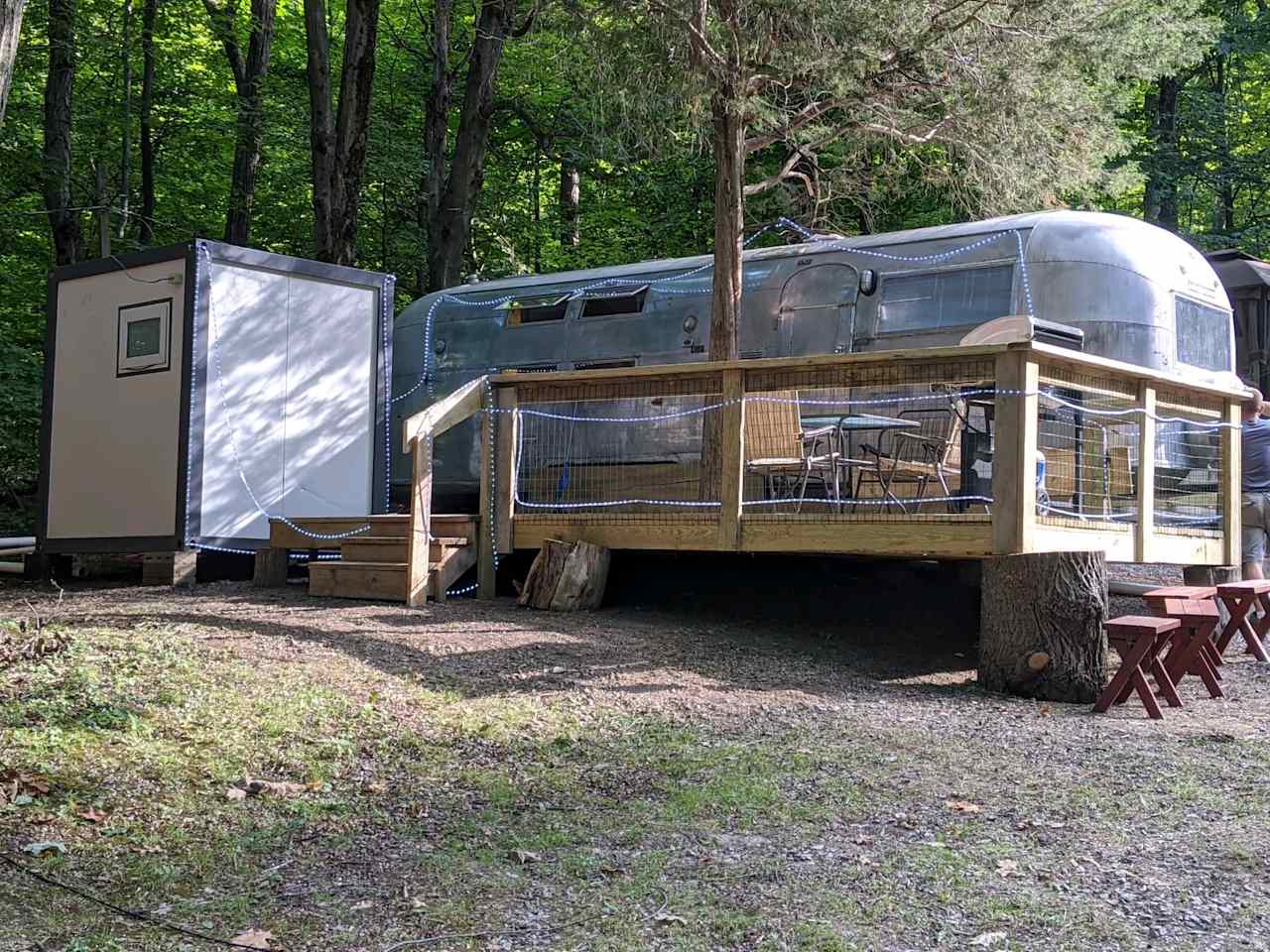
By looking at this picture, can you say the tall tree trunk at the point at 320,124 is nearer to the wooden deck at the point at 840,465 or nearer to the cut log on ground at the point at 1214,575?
the wooden deck at the point at 840,465

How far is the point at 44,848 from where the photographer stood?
13.8ft

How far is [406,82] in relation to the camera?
918 inches

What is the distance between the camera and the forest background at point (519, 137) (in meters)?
10.8

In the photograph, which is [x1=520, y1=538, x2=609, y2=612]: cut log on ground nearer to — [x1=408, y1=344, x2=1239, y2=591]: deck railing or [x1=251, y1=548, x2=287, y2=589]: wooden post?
[x1=408, y1=344, x2=1239, y2=591]: deck railing

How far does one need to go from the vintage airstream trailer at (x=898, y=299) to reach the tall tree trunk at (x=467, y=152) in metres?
3.53

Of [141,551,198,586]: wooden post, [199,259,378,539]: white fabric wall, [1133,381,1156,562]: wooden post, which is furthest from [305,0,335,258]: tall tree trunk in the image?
[1133,381,1156,562]: wooden post

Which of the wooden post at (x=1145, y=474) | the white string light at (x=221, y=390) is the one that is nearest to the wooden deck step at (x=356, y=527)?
the white string light at (x=221, y=390)

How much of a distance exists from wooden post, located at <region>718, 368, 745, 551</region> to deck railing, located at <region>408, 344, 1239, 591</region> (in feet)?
0.04

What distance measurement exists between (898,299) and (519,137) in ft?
46.9

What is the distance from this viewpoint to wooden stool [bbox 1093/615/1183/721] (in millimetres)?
6934

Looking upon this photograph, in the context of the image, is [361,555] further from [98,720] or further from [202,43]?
[202,43]

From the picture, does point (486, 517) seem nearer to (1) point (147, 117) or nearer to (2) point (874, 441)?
(2) point (874, 441)

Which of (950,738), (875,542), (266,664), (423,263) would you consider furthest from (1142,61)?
(423,263)

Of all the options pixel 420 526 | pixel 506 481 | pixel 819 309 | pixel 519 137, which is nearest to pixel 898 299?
pixel 819 309
